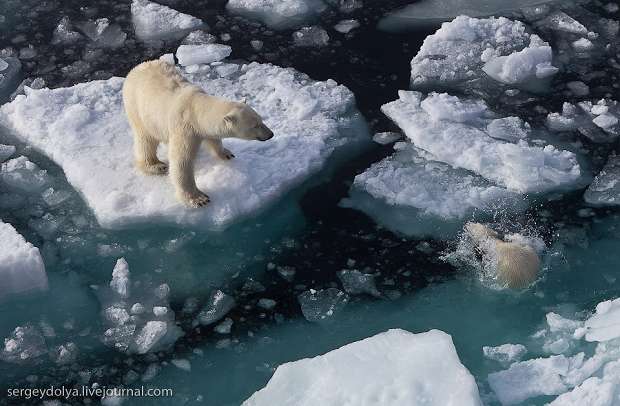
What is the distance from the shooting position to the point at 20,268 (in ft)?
14.6

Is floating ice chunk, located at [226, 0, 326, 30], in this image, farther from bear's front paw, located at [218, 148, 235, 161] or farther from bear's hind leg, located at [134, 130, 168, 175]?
bear's hind leg, located at [134, 130, 168, 175]

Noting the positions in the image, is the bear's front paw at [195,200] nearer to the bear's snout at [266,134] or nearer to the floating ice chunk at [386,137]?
the bear's snout at [266,134]

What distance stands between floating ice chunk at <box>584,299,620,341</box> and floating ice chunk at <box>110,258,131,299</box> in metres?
2.24

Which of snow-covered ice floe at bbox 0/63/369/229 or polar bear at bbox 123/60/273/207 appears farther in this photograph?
snow-covered ice floe at bbox 0/63/369/229

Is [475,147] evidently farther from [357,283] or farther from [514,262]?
[357,283]

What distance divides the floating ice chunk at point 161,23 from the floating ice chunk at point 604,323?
349 cm

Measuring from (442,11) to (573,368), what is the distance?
3310mm

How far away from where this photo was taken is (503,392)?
3916 mm

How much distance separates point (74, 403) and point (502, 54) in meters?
3.57

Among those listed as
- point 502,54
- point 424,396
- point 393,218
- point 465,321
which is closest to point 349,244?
point 393,218

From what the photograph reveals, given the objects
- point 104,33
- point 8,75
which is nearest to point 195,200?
point 8,75

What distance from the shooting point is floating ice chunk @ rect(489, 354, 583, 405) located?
3896mm

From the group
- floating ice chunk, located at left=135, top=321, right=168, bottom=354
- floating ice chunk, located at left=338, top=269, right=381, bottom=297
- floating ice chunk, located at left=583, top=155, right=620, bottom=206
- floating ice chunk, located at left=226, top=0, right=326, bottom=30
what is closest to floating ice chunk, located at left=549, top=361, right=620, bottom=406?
floating ice chunk, located at left=338, top=269, right=381, bottom=297

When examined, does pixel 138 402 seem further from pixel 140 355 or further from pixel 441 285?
pixel 441 285
